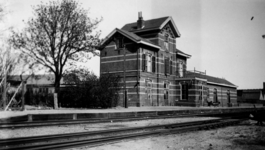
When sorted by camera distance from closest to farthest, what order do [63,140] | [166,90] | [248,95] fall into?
[63,140]
[166,90]
[248,95]

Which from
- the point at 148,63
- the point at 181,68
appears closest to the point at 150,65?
the point at 148,63

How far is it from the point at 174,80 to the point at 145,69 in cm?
768

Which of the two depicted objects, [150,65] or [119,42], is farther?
[150,65]

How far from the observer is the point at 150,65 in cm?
3384

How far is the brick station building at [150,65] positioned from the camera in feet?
105

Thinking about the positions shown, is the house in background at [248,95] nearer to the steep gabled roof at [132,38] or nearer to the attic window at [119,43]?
the steep gabled roof at [132,38]

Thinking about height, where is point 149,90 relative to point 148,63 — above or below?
below

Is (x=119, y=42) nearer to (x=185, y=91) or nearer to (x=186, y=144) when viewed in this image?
(x=185, y=91)

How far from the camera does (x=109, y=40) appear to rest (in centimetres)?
3384

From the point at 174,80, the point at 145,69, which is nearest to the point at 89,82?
the point at 145,69

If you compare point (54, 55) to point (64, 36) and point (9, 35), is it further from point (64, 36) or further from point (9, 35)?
point (9, 35)

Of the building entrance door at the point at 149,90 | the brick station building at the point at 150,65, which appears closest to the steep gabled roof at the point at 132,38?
the brick station building at the point at 150,65

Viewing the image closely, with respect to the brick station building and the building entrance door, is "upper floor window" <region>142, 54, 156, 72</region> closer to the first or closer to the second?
the brick station building

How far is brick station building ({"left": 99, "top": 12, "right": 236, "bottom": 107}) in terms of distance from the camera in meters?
31.9
